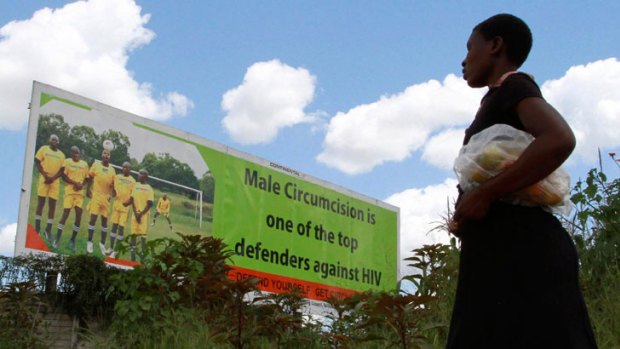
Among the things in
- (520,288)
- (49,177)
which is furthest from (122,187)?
(520,288)

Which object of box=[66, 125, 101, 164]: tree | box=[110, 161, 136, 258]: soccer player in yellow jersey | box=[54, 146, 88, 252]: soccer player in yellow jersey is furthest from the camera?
box=[110, 161, 136, 258]: soccer player in yellow jersey

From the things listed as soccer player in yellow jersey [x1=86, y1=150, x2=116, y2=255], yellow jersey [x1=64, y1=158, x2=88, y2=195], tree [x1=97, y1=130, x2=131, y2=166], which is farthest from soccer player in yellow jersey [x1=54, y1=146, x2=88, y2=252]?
tree [x1=97, y1=130, x2=131, y2=166]

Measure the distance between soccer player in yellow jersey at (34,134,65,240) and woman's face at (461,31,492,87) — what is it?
23.1ft

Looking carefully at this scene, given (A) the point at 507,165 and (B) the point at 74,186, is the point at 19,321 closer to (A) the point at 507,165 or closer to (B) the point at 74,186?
(B) the point at 74,186

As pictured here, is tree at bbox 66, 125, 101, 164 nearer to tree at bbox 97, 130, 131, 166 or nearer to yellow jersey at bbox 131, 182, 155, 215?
tree at bbox 97, 130, 131, 166

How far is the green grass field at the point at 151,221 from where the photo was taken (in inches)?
333

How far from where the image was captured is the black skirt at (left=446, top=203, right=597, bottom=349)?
186cm

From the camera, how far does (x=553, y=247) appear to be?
6.34ft

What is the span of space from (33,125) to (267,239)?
4388mm

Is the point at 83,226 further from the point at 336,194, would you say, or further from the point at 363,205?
the point at 363,205

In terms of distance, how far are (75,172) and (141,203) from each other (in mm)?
1092

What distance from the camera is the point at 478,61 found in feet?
7.43

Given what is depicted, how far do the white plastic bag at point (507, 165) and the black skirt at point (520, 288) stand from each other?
4 centimetres

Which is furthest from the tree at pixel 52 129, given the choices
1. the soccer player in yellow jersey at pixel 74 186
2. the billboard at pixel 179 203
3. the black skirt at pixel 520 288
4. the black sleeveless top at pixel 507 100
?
the black skirt at pixel 520 288
